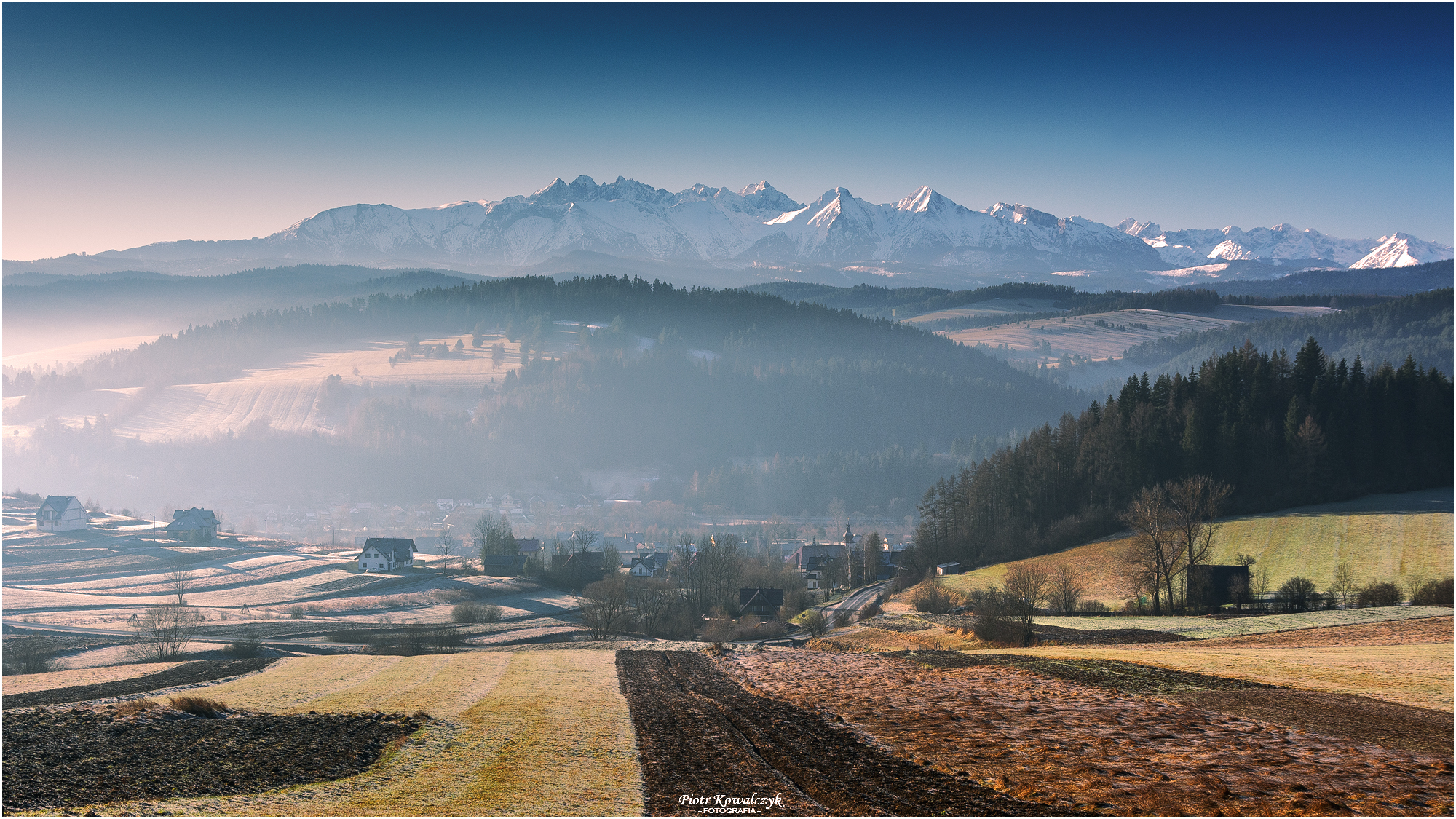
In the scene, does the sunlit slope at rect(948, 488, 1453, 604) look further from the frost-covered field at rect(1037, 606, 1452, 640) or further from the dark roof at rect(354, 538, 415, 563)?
the dark roof at rect(354, 538, 415, 563)

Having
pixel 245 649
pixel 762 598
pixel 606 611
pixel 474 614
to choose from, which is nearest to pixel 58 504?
pixel 474 614

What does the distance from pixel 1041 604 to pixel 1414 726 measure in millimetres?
44632

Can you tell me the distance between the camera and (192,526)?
12850 cm

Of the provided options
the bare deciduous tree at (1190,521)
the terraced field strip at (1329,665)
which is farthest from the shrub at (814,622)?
the terraced field strip at (1329,665)

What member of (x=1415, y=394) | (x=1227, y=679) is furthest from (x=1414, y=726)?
(x=1415, y=394)

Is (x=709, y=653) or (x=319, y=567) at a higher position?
(x=709, y=653)

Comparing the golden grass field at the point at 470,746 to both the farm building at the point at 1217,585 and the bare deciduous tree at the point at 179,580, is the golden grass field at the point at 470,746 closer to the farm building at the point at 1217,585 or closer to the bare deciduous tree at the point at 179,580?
the farm building at the point at 1217,585

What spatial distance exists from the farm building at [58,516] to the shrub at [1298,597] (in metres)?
156

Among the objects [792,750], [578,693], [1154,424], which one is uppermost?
[1154,424]

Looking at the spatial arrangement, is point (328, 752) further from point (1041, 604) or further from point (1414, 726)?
point (1041, 604)

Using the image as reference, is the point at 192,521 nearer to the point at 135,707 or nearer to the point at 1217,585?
the point at 135,707

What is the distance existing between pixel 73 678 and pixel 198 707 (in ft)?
54.7

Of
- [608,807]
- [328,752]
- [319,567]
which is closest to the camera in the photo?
[608,807]

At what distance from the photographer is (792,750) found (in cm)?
1677
